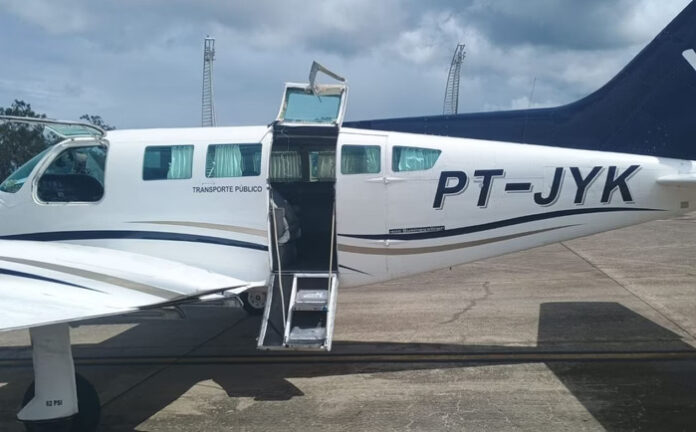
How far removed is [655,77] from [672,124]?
61cm

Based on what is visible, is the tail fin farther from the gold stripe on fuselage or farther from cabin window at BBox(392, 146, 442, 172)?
the gold stripe on fuselage

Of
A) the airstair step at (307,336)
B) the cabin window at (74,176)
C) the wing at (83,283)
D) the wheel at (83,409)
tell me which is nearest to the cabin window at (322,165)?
the wing at (83,283)

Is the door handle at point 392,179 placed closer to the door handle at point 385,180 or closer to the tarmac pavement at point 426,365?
the door handle at point 385,180

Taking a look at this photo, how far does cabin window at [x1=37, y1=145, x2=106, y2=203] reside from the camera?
687cm

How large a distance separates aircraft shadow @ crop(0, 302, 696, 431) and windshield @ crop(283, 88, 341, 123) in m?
2.97

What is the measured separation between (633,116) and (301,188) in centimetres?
406

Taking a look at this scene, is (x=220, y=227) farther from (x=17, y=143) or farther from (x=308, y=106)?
(x=17, y=143)

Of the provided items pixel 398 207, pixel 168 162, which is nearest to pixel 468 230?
pixel 398 207

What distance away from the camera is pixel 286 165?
6957mm

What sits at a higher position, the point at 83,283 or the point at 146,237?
the point at 146,237

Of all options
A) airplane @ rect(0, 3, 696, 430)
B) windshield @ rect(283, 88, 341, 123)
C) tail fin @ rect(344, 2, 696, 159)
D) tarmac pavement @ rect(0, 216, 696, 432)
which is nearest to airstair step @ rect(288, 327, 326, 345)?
airplane @ rect(0, 3, 696, 430)

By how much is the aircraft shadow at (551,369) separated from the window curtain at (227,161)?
2.36 metres

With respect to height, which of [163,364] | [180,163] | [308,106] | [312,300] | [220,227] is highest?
[308,106]

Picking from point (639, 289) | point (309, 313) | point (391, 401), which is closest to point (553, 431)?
point (391, 401)
